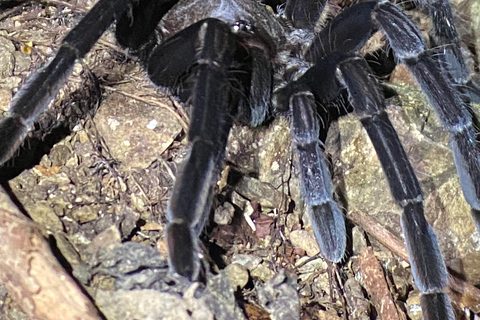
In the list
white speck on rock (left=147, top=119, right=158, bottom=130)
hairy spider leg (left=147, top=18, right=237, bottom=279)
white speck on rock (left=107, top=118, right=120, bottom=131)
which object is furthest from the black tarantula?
white speck on rock (left=107, top=118, right=120, bottom=131)

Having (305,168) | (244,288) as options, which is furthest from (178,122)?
(244,288)

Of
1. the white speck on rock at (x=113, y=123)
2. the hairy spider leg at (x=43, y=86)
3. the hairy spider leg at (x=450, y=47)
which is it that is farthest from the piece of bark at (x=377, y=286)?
the hairy spider leg at (x=43, y=86)

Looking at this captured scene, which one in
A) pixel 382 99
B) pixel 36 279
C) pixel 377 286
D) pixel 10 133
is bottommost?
pixel 377 286

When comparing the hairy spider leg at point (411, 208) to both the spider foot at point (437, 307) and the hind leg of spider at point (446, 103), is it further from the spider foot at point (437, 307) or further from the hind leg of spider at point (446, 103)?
the hind leg of spider at point (446, 103)

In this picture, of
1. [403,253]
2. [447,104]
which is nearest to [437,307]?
[403,253]

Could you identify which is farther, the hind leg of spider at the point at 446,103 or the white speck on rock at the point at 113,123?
the white speck on rock at the point at 113,123

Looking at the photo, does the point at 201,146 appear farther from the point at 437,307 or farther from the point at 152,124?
the point at 437,307
